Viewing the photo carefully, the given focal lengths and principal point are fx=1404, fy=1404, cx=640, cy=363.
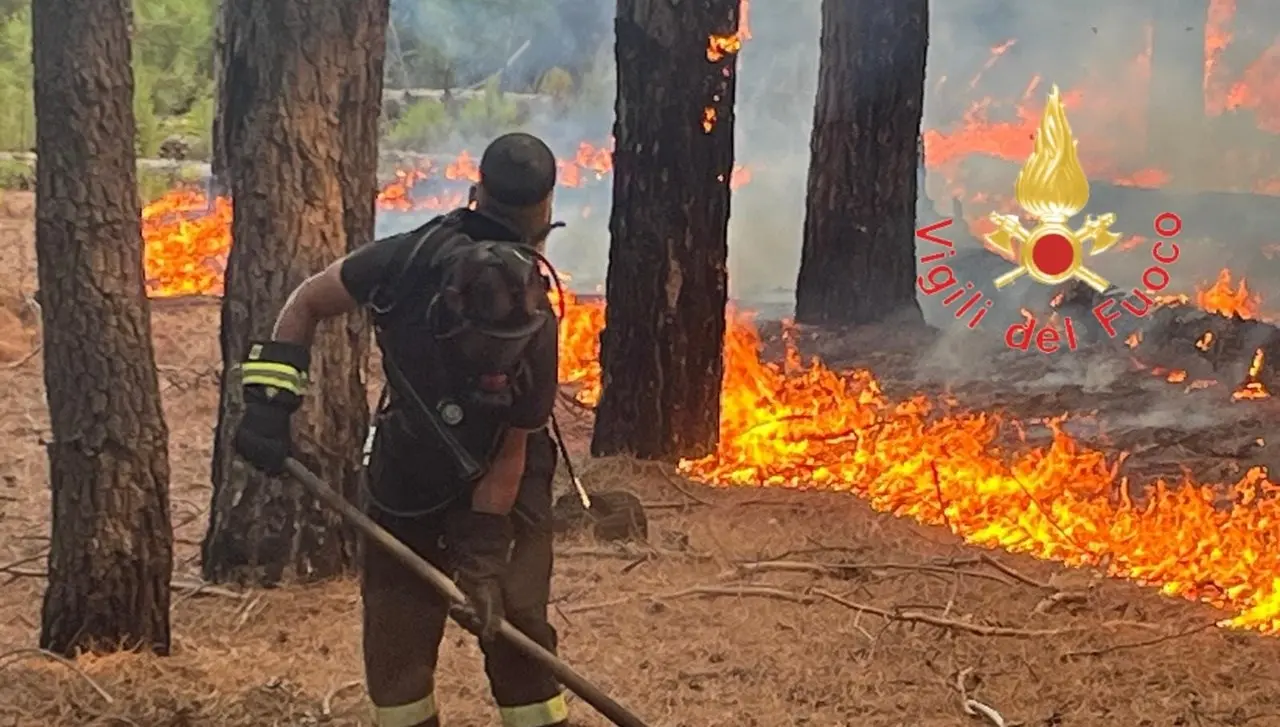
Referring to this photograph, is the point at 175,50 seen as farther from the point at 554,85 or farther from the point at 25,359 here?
the point at 554,85

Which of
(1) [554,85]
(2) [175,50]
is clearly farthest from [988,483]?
(1) [554,85]

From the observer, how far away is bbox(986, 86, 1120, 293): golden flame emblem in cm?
997

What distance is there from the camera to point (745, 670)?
5570mm

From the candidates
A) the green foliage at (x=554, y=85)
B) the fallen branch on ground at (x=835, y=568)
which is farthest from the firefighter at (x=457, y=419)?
the green foliage at (x=554, y=85)

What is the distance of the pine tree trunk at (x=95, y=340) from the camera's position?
186 inches

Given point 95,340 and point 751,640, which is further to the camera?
point 751,640

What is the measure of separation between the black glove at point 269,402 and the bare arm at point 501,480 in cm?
58

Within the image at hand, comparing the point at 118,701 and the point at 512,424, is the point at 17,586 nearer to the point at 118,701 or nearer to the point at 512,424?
the point at 118,701

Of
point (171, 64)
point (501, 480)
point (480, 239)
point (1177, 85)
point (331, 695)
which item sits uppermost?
point (1177, 85)

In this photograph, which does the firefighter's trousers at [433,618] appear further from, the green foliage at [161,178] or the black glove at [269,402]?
the green foliage at [161,178]

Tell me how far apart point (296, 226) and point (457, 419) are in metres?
2.51

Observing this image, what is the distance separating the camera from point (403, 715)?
159 inches

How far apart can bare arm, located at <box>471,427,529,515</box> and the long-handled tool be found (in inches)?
8.7

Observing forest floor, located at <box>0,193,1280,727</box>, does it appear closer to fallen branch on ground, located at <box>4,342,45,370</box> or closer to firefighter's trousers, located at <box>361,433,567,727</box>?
firefighter's trousers, located at <box>361,433,567,727</box>
